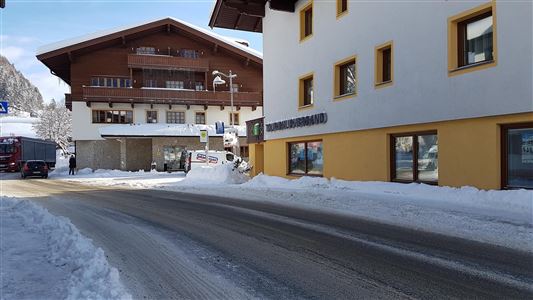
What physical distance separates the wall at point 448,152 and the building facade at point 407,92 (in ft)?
0.10

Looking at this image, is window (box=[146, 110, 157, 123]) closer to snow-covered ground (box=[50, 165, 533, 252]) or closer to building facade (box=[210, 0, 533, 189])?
building facade (box=[210, 0, 533, 189])

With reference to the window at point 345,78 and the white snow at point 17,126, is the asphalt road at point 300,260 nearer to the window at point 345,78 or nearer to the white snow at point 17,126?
the window at point 345,78

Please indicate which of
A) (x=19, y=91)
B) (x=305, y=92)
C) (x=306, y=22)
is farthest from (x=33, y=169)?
(x=19, y=91)

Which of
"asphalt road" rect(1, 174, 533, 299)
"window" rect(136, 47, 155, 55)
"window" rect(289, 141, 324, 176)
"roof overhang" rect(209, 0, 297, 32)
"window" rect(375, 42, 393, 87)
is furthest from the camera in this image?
"window" rect(136, 47, 155, 55)

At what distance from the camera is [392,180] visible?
14.5 m

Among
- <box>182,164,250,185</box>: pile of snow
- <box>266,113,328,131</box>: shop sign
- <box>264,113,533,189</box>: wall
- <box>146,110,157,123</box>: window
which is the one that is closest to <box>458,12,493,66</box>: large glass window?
<box>264,113,533,189</box>: wall

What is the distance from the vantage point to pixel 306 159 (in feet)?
66.2

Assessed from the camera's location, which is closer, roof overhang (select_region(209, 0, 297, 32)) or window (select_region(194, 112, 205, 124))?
roof overhang (select_region(209, 0, 297, 32))

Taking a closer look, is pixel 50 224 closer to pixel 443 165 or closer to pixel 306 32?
pixel 443 165

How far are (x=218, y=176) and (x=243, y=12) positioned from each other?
29.8 ft

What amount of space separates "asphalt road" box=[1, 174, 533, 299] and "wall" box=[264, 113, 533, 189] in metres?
4.23

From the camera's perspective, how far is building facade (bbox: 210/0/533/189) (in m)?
10.7

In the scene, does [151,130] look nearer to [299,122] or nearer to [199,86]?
[199,86]

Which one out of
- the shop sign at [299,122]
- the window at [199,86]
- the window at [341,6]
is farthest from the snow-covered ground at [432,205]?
the window at [199,86]
